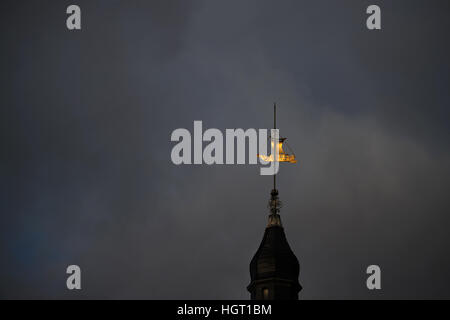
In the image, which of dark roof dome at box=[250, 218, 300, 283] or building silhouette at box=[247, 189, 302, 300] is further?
dark roof dome at box=[250, 218, 300, 283]

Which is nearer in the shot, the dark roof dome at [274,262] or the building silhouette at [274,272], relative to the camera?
the building silhouette at [274,272]

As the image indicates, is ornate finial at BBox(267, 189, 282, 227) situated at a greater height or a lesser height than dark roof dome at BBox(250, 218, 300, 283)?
greater

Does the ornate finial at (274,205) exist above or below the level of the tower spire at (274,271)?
above

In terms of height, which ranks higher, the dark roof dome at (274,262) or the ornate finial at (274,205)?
the ornate finial at (274,205)

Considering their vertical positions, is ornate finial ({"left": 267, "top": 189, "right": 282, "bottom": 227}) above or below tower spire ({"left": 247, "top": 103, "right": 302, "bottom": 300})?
above

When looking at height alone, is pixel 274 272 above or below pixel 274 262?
below
